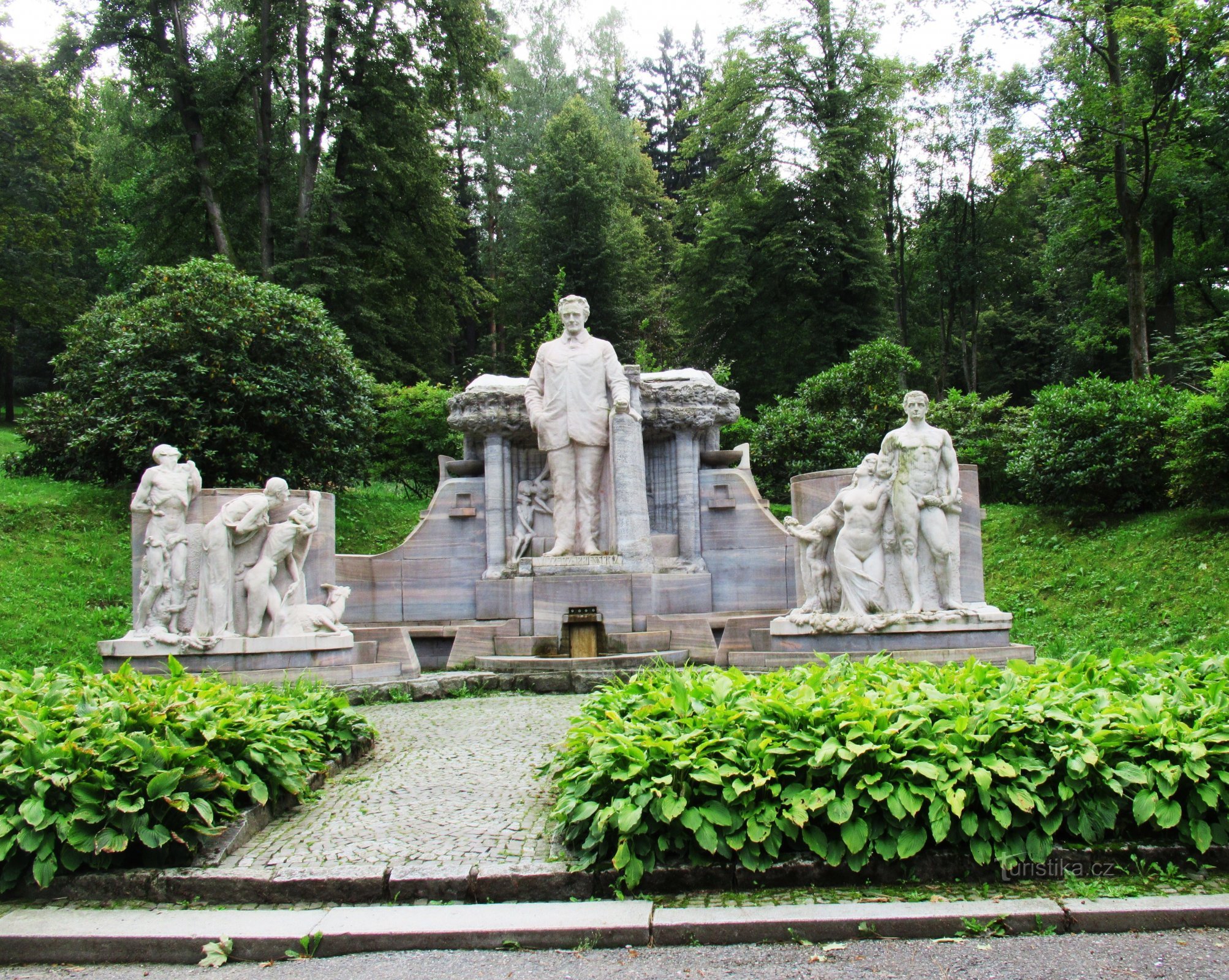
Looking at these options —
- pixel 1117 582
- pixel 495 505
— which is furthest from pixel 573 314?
pixel 1117 582

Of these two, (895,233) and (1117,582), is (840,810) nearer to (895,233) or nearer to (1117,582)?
(1117,582)

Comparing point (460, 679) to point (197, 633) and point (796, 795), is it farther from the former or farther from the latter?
point (796, 795)

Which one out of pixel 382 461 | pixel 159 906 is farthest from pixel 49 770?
pixel 382 461

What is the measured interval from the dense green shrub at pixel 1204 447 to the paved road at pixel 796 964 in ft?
33.2

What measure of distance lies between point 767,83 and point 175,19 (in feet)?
51.4

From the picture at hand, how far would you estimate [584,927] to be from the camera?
12.9ft

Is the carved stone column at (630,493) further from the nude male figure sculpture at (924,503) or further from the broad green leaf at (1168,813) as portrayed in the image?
the broad green leaf at (1168,813)

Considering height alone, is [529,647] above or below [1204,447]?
below

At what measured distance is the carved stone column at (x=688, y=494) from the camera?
12.6 m

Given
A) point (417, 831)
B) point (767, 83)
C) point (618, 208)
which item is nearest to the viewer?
point (417, 831)

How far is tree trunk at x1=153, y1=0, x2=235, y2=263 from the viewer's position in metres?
23.1

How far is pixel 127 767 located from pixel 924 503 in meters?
6.82

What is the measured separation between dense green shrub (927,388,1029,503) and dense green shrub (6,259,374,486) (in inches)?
440

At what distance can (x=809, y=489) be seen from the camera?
1035 centimetres
